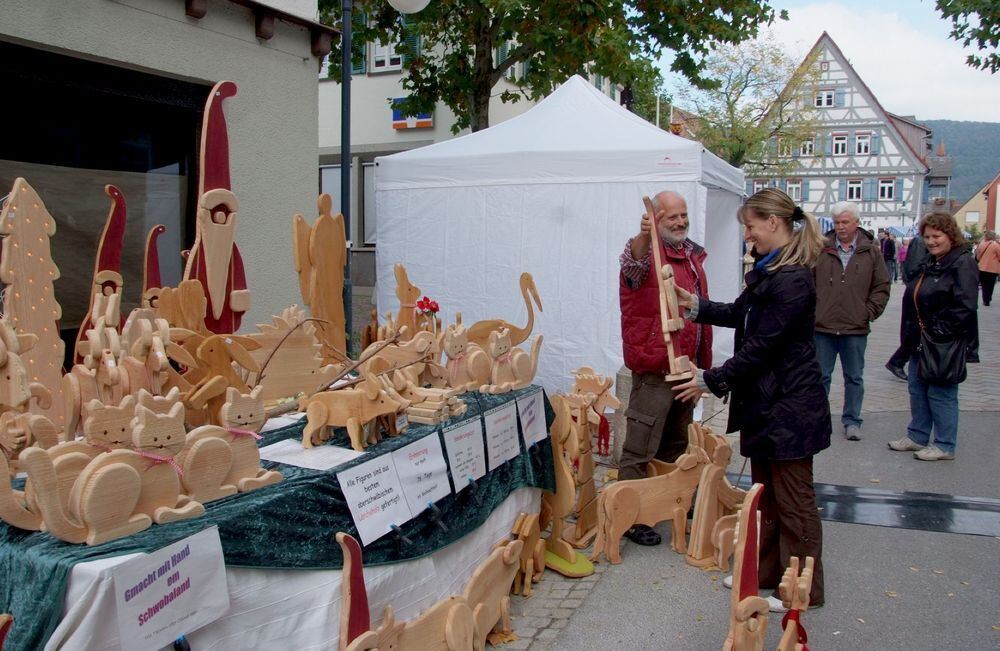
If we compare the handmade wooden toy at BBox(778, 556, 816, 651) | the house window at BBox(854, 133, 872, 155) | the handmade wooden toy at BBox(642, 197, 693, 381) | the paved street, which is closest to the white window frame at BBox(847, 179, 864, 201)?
the house window at BBox(854, 133, 872, 155)

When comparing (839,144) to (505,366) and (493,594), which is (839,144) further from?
(493,594)

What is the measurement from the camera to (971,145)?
169125 millimetres

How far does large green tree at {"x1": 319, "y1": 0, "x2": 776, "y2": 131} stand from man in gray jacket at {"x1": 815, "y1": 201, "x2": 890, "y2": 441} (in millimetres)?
4702

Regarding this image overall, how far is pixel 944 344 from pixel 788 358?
9.13ft

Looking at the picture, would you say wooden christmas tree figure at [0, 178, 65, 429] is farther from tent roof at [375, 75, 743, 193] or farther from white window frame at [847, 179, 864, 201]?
white window frame at [847, 179, 864, 201]

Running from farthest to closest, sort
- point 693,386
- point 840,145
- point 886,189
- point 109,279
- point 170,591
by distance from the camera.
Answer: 1. point 840,145
2. point 886,189
3. point 693,386
4. point 109,279
5. point 170,591

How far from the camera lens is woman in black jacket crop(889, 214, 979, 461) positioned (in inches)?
203

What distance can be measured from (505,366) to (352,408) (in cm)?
106

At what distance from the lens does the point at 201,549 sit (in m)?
1.72

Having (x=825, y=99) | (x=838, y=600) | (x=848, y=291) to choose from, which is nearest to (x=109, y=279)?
(x=838, y=600)

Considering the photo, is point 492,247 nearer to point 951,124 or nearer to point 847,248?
point 847,248

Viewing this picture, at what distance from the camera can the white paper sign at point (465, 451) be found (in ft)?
8.87

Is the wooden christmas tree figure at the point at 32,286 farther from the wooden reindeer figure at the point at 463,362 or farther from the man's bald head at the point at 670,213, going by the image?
the man's bald head at the point at 670,213

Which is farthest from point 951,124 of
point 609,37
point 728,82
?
point 609,37
